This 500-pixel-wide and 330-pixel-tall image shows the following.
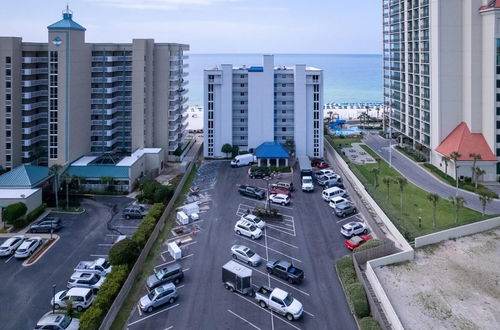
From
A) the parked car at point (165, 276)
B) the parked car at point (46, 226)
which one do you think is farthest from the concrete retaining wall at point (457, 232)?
the parked car at point (46, 226)

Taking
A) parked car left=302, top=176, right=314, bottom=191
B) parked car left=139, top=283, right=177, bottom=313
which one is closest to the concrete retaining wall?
parked car left=302, top=176, right=314, bottom=191

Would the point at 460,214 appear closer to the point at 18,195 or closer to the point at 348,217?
the point at 348,217

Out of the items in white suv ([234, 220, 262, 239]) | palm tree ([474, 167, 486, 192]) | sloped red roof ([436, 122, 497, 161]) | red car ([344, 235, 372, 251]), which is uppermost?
sloped red roof ([436, 122, 497, 161])

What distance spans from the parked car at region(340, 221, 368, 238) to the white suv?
6858 mm

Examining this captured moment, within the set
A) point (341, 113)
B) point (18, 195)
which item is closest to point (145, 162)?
point (18, 195)

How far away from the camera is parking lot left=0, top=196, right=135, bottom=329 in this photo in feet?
80.5

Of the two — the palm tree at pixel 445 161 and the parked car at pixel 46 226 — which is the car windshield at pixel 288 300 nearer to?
the parked car at pixel 46 226

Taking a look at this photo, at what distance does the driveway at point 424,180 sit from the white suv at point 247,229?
70.4 ft

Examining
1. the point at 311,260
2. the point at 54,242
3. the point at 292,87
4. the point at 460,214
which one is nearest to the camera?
the point at 311,260

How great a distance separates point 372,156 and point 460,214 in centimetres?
2527

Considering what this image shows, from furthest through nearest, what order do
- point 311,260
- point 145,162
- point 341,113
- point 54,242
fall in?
point 341,113 → point 145,162 → point 54,242 → point 311,260

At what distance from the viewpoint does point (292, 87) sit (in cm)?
6262

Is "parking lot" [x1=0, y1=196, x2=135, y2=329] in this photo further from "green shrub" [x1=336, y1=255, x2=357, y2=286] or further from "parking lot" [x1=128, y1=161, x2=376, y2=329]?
"green shrub" [x1=336, y1=255, x2=357, y2=286]

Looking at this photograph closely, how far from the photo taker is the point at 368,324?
21.8m
